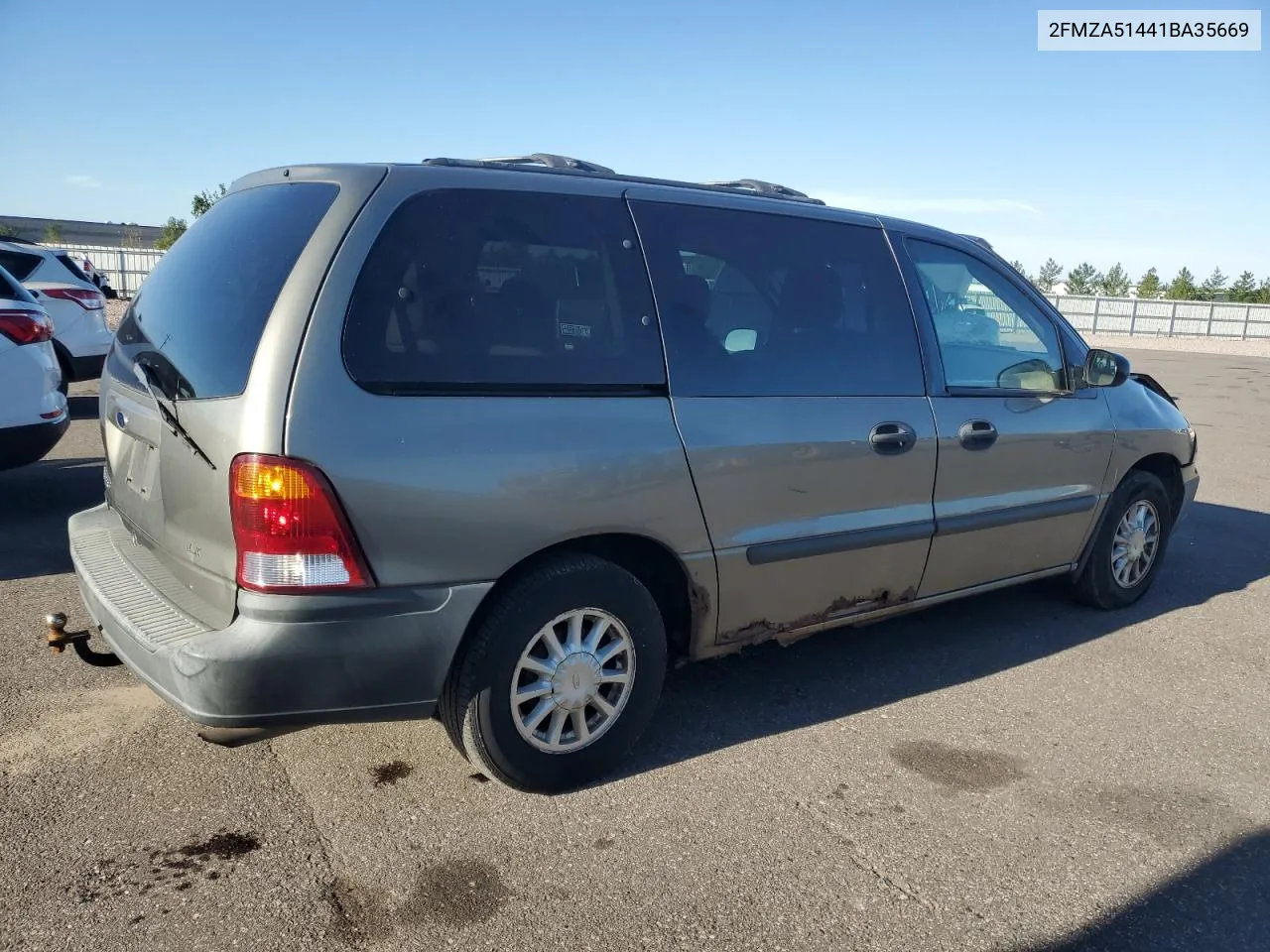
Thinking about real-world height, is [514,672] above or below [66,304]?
below

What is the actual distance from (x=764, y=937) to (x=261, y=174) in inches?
111

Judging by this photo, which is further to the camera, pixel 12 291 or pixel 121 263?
pixel 121 263

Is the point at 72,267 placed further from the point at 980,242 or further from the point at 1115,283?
the point at 1115,283

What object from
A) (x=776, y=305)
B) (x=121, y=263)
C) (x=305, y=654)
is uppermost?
(x=121, y=263)

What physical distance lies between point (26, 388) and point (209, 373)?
12.4 feet

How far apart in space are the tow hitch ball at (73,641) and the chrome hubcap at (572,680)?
50.1 inches

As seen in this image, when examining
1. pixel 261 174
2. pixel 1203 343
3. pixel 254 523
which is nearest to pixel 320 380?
pixel 254 523

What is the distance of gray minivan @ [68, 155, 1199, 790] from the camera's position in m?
2.71

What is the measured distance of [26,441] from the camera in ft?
19.3

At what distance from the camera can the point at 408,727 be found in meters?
3.70

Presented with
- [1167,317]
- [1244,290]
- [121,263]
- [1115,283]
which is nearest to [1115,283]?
[1115,283]

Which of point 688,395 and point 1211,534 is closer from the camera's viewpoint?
point 688,395

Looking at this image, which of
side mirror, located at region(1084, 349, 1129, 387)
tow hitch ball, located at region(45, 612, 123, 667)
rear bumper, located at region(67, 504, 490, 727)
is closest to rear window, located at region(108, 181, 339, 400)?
rear bumper, located at region(67, 504, 490, 727)

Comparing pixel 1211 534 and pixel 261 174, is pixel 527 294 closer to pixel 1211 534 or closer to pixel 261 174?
pixel 261 174
